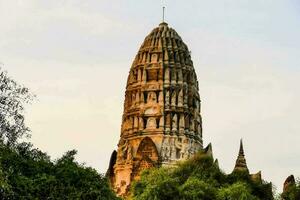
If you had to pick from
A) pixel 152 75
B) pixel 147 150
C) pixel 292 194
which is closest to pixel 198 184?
pixel 292 194

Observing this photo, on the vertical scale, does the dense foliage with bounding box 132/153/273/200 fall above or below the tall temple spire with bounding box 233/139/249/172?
below

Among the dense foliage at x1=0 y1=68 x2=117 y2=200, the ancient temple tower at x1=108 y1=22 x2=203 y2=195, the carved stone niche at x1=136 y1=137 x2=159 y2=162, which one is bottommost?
the dense foliage at x1=0 y1=68 x2=117 y2=200

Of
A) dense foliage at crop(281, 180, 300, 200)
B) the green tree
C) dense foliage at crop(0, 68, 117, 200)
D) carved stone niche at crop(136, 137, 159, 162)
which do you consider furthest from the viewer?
carved stone niche at crop(136, 137, 159, 162)

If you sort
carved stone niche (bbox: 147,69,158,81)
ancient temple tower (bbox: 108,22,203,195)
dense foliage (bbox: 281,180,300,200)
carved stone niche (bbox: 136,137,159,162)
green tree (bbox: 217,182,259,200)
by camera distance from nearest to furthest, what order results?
green tree (bbox: 217,182,259,200) < dense foliage (bbox: 281,180,300,200) < carved stone niche (bbox: 136,137,159,162) < ancient temple tower (bbox: 108,22,203,195) < carved stone niche (bbox: 147,69,158,81)

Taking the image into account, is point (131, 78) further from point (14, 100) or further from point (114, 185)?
point (14, 100)

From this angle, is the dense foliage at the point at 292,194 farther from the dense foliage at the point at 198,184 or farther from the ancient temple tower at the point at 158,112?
the ancient temple tower at the point at 158,112

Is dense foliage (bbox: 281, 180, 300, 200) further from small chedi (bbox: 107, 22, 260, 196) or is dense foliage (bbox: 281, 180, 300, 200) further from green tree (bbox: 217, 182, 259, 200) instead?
small chedi (bbox: 107, 22, 260, 196)

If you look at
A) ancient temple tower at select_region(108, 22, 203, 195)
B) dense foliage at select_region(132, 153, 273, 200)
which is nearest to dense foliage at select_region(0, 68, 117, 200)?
dense foliage at select_region(132, 153, 273, 200)

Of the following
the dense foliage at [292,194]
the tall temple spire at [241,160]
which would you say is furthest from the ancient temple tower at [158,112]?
the dense foliage at [292,194]

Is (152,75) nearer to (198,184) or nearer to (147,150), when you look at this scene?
(147,150)

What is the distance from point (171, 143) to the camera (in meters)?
82.9

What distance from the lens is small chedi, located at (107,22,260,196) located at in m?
82.1

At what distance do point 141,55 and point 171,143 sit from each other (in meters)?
9.48

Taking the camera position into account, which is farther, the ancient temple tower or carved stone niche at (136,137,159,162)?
the ancient temple tower
